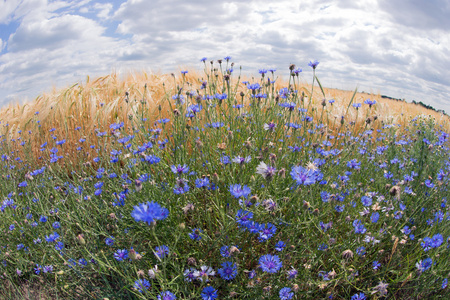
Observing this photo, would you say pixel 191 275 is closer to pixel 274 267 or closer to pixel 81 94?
pixel 274 267

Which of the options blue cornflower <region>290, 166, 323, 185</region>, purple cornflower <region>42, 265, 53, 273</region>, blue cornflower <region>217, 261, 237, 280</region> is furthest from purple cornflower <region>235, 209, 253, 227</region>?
purple cornflower <region>42, 265, 53, 273</region>

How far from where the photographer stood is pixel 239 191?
1.59 metres

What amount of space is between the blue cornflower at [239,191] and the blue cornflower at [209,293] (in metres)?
0.49

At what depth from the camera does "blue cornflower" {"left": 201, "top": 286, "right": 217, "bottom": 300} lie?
154cm

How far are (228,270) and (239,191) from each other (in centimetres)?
42

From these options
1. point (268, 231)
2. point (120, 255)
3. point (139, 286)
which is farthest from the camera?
point (120, 255)

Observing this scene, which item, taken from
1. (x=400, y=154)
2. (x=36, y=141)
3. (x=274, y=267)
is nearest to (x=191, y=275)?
(x=274, y=267)

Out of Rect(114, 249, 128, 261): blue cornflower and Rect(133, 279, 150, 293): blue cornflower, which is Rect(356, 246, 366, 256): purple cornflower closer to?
Rect(133, 279, 150, 293): blue cornflower

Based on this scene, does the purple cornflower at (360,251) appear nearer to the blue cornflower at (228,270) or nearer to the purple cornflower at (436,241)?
the purple cornflower at (436,241)

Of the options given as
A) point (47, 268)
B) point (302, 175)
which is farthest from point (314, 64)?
point (47, 268)

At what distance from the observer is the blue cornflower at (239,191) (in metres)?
1.49

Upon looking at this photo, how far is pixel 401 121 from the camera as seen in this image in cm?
599

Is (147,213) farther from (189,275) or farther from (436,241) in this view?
(436,241)

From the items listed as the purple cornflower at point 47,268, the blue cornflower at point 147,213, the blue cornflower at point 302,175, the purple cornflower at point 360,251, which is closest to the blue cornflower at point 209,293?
the blue cornflower at point 147,213
